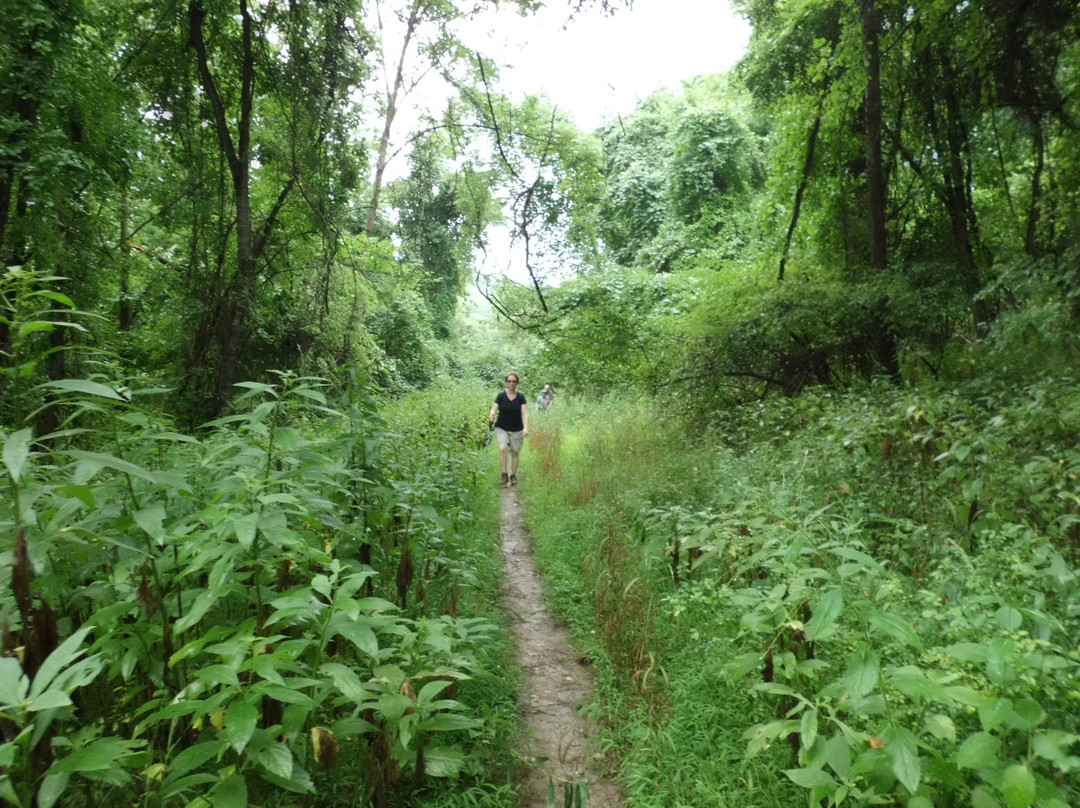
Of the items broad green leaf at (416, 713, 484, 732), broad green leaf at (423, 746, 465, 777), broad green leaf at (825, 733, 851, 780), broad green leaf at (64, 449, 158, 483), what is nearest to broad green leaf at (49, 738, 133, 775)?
broad green leaf at (64, 449, 158, 483)

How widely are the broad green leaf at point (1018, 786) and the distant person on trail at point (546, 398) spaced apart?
17658 millimetres

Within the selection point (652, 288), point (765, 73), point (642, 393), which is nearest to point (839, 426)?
point (642, 393)

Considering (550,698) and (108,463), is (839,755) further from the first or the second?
(108,463)

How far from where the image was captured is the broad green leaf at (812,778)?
1.96 m

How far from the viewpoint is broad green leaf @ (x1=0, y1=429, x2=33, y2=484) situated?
4.60ft

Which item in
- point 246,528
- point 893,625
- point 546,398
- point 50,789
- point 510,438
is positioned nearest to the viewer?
point 50,789

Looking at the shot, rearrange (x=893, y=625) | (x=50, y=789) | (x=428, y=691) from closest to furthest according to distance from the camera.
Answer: (x=50, y=789), (x=893, y=625), (x=428, y=691)

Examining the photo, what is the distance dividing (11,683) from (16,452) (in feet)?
→ 1.78

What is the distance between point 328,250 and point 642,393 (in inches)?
227

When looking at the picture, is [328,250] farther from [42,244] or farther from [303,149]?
[42,244]

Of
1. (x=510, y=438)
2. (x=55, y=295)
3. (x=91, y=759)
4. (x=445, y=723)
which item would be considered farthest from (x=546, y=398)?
(x=91, y=759)

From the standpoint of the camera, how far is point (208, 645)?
246 cm

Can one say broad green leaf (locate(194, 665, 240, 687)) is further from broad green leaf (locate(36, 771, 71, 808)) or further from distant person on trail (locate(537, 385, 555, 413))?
distant person on trail (locate(537, 385, 555, 413))

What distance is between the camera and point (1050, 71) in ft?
20.5
